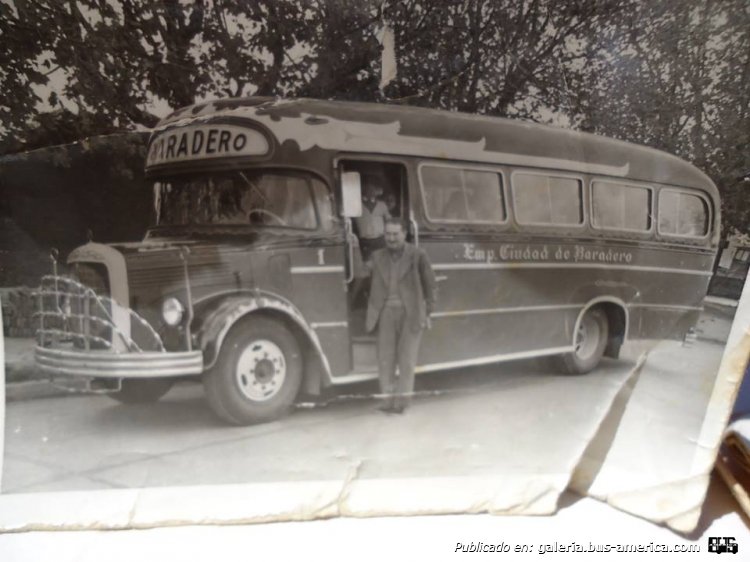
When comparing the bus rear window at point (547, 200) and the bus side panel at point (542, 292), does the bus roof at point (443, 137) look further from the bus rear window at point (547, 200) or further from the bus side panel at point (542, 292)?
the bus side panel at point (542, 292)

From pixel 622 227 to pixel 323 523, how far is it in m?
1.68

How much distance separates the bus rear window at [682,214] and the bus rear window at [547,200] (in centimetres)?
37

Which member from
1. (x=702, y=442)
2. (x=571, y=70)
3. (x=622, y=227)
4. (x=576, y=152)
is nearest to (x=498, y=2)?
(x=571, y=70)


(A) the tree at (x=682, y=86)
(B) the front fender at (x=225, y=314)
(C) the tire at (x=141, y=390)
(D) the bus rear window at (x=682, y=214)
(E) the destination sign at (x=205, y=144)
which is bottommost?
(C) the tire at (x=141, y=390)

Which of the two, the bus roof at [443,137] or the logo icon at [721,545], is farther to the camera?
the logo icon at [721,545]

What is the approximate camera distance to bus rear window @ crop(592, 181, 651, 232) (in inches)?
101

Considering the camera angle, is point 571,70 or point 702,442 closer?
point 571,70

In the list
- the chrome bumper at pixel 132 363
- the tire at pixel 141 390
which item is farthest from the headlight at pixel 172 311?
the tire at pixel 141 390

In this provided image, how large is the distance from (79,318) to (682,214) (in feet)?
7.61

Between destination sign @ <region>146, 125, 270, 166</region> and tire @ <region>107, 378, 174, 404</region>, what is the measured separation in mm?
764

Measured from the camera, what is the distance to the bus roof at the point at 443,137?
2.22m

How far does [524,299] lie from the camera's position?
257cm

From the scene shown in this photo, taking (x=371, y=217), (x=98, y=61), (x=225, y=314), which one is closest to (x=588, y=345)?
(x=371, y=217)

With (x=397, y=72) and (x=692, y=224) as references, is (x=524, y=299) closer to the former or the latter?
(x=692, y=224)
